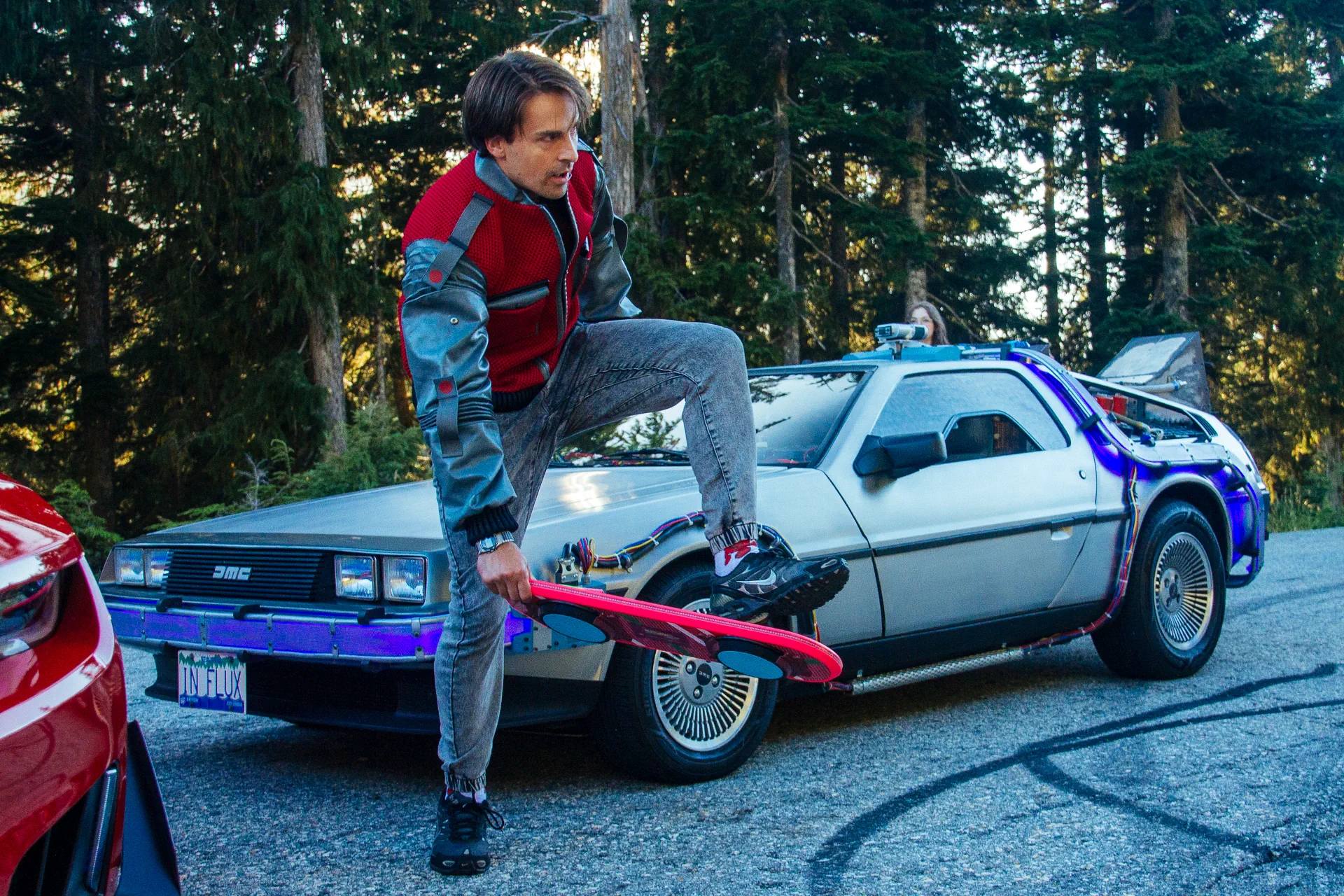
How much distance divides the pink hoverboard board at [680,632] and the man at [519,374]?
0.26 feet

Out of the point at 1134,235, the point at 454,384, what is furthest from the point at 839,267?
the point at 454,384

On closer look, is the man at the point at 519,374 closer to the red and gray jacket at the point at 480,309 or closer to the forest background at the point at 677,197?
the red and gray jacket at the point at 480,309

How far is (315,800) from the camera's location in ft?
12.6

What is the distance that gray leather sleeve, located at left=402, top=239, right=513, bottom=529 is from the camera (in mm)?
2818

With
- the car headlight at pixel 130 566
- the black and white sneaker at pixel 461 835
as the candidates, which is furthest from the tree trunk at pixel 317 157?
the black and white sneaker at pixel 461 835

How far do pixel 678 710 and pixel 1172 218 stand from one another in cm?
2181

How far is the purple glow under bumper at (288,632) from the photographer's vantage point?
351 cm

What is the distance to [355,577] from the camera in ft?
12.1

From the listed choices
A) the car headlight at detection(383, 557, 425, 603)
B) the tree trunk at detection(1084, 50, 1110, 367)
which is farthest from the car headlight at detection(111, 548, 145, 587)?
the tree trunk at detection(1084, 50, 1110, 367)

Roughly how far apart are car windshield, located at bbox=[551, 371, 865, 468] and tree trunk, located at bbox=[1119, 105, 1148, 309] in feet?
67.1

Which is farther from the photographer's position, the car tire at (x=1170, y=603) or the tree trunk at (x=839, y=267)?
the tree trunk at (x=839, y=267)

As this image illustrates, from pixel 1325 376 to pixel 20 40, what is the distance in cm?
2530

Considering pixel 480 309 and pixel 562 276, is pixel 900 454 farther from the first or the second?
pixel 480 309

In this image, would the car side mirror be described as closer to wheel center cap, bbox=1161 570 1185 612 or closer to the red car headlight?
wheel center cap, bbox=1161 570 1185 612
